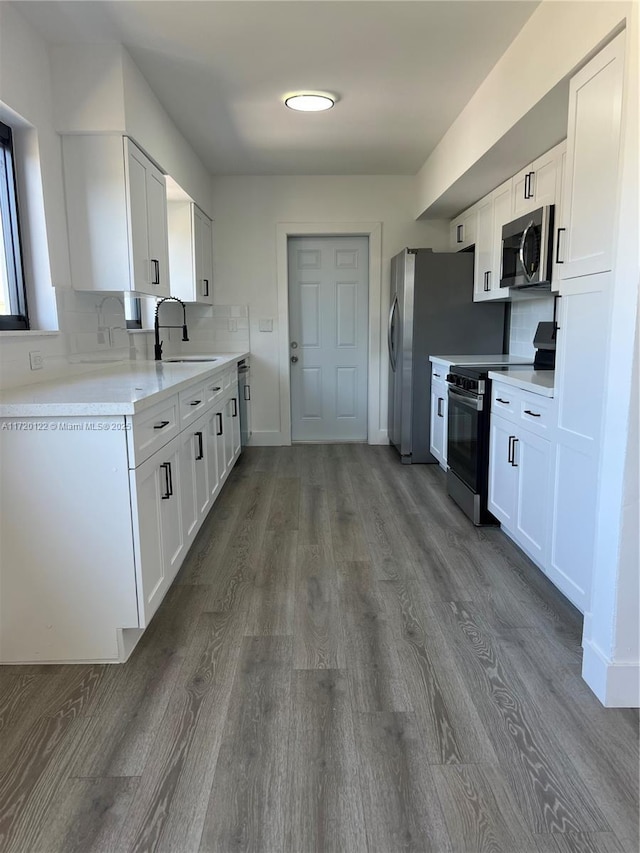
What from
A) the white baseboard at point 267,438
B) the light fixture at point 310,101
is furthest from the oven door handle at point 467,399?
the white baseboard at point 267,438

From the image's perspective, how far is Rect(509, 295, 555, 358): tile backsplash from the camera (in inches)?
143

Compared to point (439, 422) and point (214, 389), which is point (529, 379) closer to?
point (439, 422)

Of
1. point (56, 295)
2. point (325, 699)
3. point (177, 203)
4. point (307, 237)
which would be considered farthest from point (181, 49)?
point (325, 699)

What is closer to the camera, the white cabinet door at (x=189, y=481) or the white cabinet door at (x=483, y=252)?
the white cabinet door at (x=189, y=481)

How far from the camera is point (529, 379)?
2.57 meters

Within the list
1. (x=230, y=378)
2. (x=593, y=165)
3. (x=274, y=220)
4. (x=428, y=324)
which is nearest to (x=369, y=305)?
(x=428, y=324)

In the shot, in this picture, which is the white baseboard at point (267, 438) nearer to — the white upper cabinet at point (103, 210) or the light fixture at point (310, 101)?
the white upper cabinet at point (103, 210)

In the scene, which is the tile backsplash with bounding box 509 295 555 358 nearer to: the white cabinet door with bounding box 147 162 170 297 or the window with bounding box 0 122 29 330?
the white cabinet door with bounding box 147 162 170 297

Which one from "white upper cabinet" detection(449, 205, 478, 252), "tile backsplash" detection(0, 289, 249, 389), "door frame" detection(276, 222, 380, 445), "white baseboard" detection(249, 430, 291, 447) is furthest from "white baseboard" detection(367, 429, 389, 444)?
"tile backsplash" detection(0, 289, 249, 389)

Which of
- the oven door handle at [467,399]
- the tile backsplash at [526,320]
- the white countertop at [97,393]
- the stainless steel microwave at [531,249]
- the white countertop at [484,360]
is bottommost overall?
the oven door handle at [467,399]

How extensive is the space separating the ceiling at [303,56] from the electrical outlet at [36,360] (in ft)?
4.78

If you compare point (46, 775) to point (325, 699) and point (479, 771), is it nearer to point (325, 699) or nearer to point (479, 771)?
point (325, 699)

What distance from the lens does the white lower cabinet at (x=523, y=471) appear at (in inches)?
91.5

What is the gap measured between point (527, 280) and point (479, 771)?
8.11 ft
